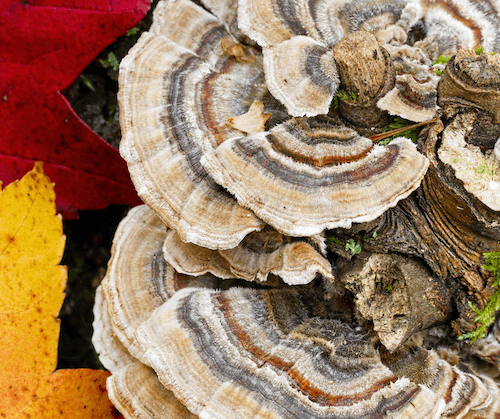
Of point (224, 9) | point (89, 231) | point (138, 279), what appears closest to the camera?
point (138, 279)

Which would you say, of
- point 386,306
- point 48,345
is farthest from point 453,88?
point 48,345

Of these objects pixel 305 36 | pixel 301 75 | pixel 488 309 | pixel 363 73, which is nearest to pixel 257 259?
pixel 301 75

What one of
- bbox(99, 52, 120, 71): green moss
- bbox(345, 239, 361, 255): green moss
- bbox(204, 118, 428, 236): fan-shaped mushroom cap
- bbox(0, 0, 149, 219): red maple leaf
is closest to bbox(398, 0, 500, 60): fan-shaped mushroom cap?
bbox(204, 118, 428, 236): fan-shaped mushroom cap

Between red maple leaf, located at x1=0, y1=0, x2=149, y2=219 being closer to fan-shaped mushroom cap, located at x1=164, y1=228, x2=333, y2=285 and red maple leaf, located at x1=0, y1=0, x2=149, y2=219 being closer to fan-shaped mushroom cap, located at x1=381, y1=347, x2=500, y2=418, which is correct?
fan-shaped mushroom cap, located at x1=164, y1=228, x2=333, y2=285

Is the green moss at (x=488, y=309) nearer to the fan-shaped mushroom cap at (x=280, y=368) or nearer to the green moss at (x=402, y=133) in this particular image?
the fan-shaped mushroom cap at (x=280, y=368)

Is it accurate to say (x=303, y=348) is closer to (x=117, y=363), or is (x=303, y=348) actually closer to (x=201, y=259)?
(x=201, y=259)

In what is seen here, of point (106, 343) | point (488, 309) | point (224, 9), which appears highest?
point (224, 9)

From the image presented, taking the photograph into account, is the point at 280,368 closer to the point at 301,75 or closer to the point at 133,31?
the point at 301,75
